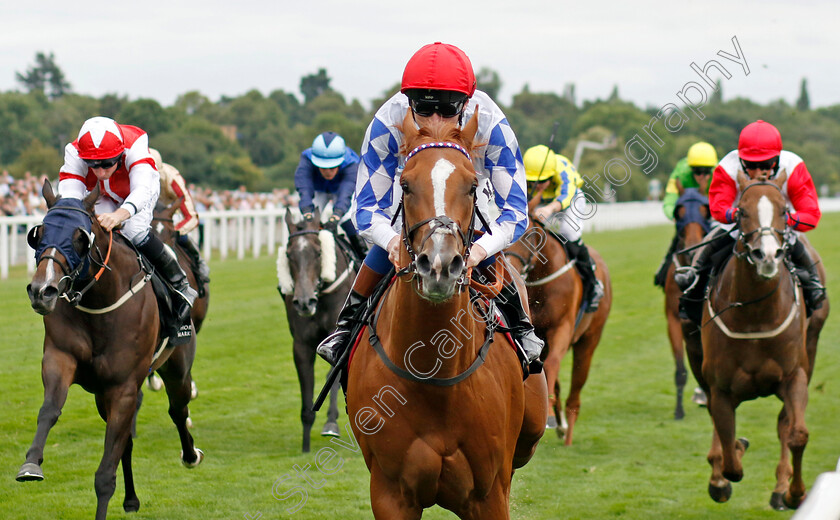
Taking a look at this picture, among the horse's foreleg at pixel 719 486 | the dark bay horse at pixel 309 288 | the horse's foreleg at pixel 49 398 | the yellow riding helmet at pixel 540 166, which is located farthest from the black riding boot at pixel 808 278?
the horse's foreleg at pixel 49 398

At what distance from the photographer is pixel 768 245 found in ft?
18.5

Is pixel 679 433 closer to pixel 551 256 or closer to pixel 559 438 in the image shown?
pixel 559 438

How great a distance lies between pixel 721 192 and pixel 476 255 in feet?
11.8

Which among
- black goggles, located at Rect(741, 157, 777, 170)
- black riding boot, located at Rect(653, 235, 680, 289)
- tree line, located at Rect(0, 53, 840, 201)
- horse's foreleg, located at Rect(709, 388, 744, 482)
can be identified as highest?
black goggles, located at Rect(741, 157, 777, 170)

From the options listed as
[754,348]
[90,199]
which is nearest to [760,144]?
[754,348]

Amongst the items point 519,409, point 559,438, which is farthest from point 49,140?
point 519,409

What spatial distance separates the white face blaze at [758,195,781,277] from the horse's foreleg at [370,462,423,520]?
2.85 m

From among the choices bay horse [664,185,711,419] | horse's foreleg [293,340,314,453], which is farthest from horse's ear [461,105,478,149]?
bay horse [664,185,711,419]

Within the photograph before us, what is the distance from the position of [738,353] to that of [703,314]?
466mm

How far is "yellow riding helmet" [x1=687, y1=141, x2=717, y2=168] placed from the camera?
9586 mm

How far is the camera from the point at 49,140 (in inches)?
1671

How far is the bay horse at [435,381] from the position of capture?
129 inches

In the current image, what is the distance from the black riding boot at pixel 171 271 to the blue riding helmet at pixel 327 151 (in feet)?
7.75

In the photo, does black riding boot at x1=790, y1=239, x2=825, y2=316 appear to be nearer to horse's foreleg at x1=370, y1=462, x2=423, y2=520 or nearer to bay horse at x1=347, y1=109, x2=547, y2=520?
bay horse at x1=347, y1=109, x2=547, y2=520
